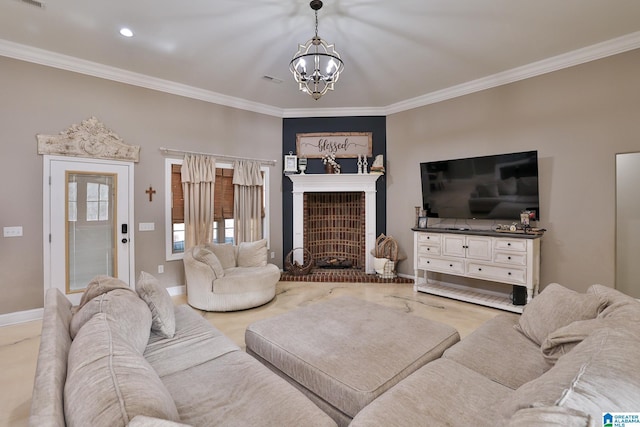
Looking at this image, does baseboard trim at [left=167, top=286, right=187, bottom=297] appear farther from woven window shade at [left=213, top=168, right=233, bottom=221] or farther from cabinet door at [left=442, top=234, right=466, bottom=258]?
cabinet door at [left=442, top=234, right=466, bottom=258]

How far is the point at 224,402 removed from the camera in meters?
1.42

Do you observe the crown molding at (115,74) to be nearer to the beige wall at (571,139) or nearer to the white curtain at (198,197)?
the white curtain at (198,197)

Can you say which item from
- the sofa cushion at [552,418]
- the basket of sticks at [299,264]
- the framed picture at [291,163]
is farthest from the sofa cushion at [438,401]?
the framed picture at [291,163]

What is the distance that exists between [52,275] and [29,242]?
0.47 meters

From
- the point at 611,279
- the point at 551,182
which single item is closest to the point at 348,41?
the point at 551,182

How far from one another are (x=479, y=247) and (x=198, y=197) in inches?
168


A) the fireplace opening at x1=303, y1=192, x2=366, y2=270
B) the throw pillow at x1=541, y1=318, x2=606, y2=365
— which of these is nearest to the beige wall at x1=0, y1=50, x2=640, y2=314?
the fireplace opening at x1=303, y1=192, x2=366, y2=270

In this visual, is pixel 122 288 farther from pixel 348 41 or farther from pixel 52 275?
pixel 348 41

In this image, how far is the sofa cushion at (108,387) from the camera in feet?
2.87

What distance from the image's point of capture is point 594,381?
0.83 metres

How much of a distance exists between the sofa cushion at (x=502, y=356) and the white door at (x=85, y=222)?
4.33 m

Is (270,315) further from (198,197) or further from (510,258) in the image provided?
(510,258)

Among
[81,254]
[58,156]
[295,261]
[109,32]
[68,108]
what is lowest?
[295,261]

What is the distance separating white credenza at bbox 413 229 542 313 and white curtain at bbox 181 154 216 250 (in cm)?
339
